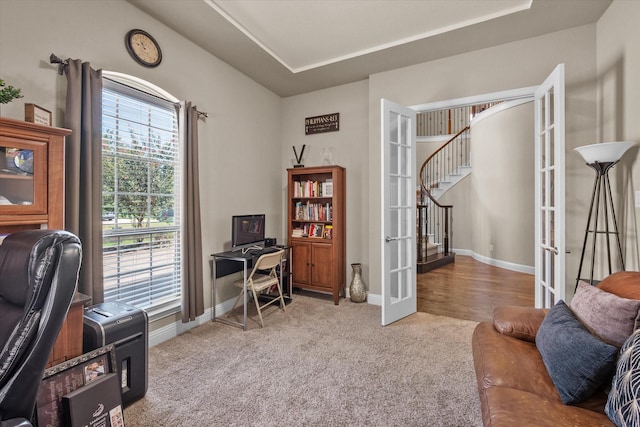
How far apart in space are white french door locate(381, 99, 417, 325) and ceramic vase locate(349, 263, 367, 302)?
2.15 ft

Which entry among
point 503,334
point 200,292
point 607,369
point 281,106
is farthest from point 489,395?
point 281,106

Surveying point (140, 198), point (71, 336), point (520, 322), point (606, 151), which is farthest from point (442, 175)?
point (71, 336)

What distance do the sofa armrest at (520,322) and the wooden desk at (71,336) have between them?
2.51 metres

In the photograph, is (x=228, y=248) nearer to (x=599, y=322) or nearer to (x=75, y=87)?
(x=75, y=87)

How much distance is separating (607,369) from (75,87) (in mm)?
3329

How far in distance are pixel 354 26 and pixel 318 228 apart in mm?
2405

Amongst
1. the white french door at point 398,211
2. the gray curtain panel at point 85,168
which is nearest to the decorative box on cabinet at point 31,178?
the gray curtain panel at point 85,168

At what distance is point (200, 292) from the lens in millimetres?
2951

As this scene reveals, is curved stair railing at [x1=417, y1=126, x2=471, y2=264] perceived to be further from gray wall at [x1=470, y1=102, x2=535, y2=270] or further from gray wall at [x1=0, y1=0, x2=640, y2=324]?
gray wall at [x1=0, y1=0, x2=640, y2=324]

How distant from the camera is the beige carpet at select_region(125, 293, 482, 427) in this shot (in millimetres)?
1777

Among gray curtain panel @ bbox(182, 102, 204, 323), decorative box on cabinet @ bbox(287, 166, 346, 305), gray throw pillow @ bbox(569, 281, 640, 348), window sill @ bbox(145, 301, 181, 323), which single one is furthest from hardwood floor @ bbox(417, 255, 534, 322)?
window sill @ bbox(145, 301, 181, 323)

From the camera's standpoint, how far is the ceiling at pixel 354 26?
2.54 m

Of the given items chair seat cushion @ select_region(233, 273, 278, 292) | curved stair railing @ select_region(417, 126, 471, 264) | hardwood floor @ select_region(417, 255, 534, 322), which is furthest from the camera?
curved stair railing @ select_region(417, 126, 471, 264)

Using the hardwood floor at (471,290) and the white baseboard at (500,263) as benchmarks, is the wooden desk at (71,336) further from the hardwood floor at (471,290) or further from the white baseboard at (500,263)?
the white baseboard at (500,263)
